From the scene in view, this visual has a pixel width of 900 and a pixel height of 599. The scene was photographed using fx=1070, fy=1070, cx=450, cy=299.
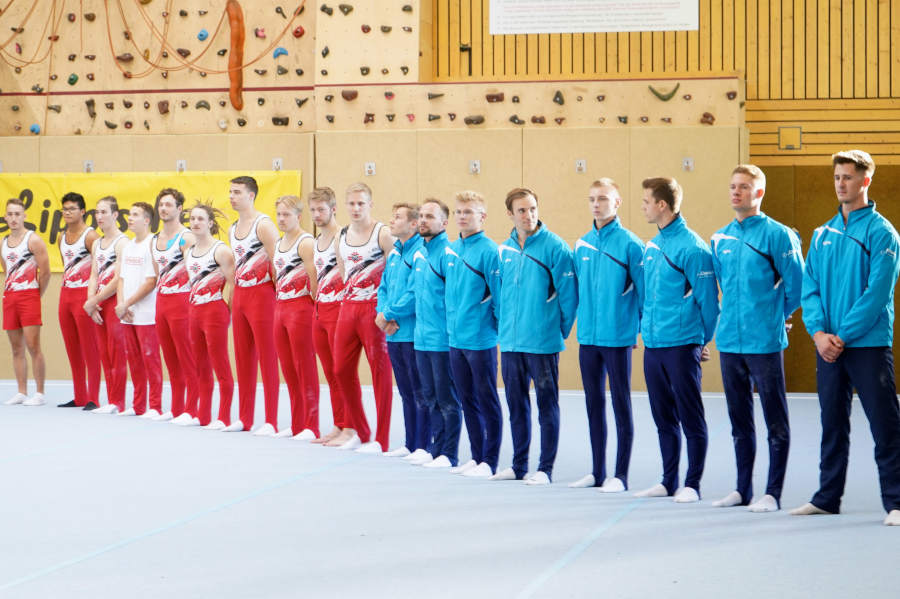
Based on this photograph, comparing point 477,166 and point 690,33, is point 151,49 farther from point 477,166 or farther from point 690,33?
point 690,33

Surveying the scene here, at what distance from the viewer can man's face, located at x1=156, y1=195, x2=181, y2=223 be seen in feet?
27.3

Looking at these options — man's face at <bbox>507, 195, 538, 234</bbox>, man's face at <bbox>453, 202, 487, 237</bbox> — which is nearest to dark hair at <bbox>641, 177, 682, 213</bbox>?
man's face at <bbox>507, 195, 538, 234</bbox>

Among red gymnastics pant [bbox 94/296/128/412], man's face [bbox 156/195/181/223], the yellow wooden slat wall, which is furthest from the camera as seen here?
the yellow wooden slat wall

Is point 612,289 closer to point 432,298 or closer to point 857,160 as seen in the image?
point 432,298

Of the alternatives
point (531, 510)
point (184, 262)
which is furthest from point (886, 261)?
point (184, 262)

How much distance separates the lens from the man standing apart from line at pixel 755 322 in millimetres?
4961

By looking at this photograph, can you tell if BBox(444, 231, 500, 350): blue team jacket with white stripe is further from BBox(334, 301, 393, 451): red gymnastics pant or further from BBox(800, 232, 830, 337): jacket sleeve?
BBox(800, 232, 830, 337): jacket sleeve

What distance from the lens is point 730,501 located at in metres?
5.07

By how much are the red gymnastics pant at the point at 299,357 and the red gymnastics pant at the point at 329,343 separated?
17 cm

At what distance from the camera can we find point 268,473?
5.97 m

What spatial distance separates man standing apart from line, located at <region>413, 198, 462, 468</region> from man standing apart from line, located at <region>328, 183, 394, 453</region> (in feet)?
1.87

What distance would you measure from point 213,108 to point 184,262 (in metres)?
4.17

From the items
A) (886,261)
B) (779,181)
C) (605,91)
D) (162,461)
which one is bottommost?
(162,461)

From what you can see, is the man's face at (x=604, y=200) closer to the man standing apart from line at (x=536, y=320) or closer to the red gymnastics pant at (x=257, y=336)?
the man standing apart from line at (x=536, y=320)
